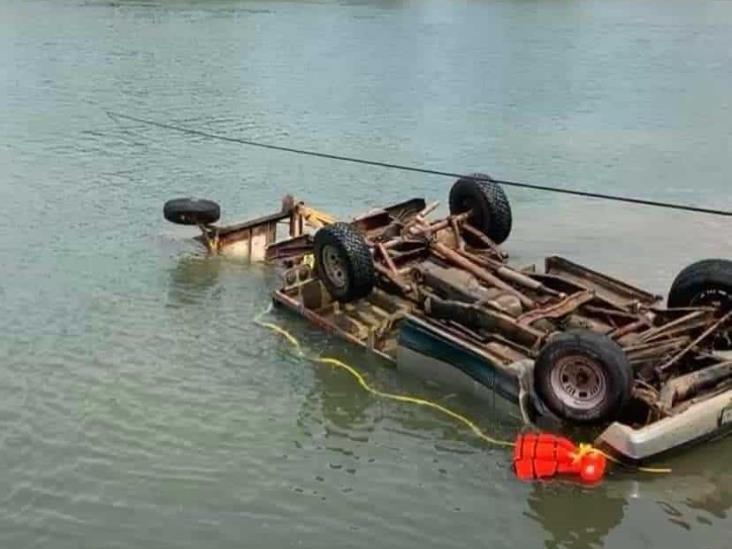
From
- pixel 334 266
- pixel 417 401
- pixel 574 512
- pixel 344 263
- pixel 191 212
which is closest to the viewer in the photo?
pixel 574 512

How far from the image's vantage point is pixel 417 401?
39.7ft

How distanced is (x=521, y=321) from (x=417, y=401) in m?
1.41

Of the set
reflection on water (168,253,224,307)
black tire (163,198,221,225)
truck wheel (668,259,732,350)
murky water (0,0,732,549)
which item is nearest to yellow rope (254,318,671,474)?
murky water (0,0,732,549)

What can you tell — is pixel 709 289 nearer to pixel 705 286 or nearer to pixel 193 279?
pixel 705 286

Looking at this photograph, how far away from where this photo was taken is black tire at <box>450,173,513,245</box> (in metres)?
15.3

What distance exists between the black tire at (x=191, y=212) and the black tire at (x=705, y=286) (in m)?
7.55

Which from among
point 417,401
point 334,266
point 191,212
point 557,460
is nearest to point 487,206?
point 334,266

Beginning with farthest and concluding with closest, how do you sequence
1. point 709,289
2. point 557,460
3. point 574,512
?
1. point 709,289
2. point 557,460
3. point 574,512

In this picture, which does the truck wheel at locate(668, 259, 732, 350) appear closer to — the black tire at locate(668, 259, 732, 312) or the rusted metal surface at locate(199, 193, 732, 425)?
the black tire at locate(668, 259, 732, 312)

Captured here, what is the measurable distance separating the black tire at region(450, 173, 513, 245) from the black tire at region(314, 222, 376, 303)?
2.33 meters

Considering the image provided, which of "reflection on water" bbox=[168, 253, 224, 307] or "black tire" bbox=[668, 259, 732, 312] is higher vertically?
"black tire" bbox=[668, 259, 732, 312]

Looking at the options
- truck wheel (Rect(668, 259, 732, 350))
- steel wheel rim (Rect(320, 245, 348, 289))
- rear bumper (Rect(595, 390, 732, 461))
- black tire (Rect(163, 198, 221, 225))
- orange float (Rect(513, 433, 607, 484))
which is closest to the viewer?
rear bumper (Rect(595, 390, 732, 461))

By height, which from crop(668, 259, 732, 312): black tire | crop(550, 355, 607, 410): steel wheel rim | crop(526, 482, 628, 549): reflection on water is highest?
crop(668, 259, 732, 312): black tire

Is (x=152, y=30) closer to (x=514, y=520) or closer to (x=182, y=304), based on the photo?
(x=182, y=304)
